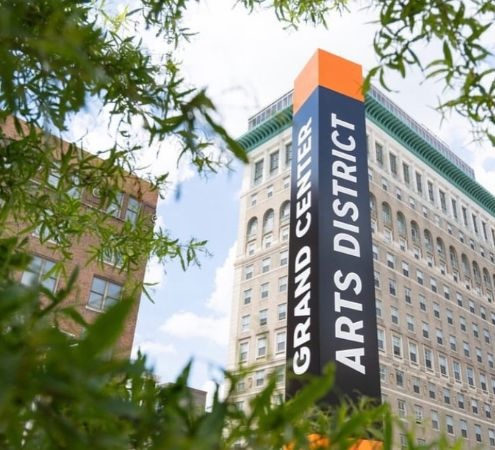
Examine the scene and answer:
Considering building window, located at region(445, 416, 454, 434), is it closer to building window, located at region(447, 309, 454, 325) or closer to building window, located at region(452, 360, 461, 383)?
building window, located at region(452, 360, 461, 383)

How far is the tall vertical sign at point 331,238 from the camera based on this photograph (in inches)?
725

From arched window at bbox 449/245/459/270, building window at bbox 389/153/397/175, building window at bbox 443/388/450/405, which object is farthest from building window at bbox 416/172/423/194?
building window at bbox 443/388/450/405

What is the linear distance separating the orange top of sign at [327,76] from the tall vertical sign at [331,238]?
49 mm

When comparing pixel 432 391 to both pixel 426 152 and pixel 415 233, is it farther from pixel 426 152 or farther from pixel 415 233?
pixel 426 152

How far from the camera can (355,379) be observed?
18.1 metres

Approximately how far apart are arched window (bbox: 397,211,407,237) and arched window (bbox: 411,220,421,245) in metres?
1.18

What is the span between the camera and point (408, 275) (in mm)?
42281

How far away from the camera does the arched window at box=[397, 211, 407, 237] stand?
143 feet

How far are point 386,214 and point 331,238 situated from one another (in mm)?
24295

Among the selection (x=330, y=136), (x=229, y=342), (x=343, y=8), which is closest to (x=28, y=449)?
(x=343, y=8)

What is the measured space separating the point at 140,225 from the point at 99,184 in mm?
548

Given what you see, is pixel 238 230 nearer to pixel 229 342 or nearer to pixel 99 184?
pixel 229 342

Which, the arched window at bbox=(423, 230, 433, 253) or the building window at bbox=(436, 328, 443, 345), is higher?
the arched window at bbox=(423, 230, 433, 253)

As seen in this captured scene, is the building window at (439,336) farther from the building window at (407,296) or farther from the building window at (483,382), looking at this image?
the building window at (483,382)
